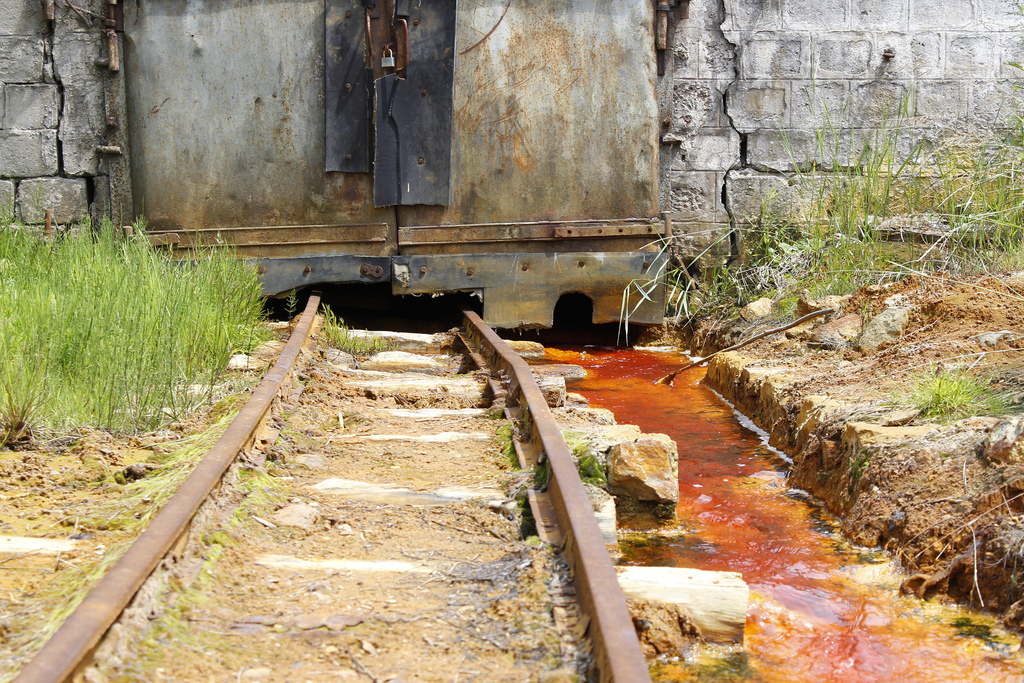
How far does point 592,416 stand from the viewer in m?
3.63

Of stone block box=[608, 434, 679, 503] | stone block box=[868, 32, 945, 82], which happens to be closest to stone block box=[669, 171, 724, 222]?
stone block box=[868, 32, 945, 82]

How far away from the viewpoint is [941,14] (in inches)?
289

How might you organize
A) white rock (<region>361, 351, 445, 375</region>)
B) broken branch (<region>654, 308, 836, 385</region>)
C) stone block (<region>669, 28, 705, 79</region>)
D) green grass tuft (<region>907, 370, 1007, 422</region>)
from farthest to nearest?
stone block (<region>669, 28, 705, 79</region>) < broken branch (<region>654, 308, 836, 385</region>) < white rock (<region>361, 351, 445, 375</region>) < green grass tuft (<region>907, 370, 1007, 422</region>)

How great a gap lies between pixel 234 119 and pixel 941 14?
5662mm

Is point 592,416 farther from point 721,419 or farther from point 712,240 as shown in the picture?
point 712,240

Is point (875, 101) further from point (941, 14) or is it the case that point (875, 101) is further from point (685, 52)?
point (685, 52)

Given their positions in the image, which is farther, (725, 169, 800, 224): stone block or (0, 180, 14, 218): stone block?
(725, 169, 800, 224): stone block

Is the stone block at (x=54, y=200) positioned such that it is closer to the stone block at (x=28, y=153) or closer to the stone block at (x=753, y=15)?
the stone block at (x=28, y=153)

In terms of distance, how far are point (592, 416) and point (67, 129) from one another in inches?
204

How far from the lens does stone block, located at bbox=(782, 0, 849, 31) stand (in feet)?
23.9

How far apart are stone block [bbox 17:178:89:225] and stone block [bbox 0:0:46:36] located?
1.07m

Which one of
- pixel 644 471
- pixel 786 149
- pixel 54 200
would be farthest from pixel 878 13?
pixel 54 200

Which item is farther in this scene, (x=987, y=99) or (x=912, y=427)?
(x=987, y=99)

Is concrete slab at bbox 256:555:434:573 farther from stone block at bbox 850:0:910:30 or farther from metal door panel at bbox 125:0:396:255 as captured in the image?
stone block at bbox 850:0:910:30
